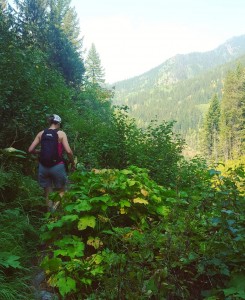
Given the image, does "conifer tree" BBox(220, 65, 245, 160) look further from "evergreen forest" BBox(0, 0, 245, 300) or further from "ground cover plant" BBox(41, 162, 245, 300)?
"ground cover plant" BBox(41, 162, 245, 300)

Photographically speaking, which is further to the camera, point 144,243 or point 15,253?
point 15,253

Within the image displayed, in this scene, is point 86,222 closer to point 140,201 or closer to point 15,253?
point 140,201

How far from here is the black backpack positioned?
560 centimetres

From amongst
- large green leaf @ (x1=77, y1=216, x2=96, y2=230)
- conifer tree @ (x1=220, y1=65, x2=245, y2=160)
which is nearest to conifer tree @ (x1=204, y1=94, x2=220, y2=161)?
conifer tree @ (x1=220, y1=65, x2=245, y2=160)

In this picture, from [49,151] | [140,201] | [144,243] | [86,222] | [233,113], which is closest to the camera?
[144,243]

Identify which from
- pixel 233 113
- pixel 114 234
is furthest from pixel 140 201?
pixel 233 113

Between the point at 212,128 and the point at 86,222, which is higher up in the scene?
the point at 86,222

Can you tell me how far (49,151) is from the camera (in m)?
5.61

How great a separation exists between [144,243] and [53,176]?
9.58 ft

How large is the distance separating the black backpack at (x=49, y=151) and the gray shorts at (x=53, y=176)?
91mm

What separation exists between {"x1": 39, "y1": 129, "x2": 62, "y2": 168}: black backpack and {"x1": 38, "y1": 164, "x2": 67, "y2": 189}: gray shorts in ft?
0.30

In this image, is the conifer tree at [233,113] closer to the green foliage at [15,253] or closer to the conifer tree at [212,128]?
the conifer tree at [212,128]

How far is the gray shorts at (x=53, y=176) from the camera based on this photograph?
223 inches

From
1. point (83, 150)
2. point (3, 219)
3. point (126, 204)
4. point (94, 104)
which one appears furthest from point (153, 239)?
point (94, 104)
